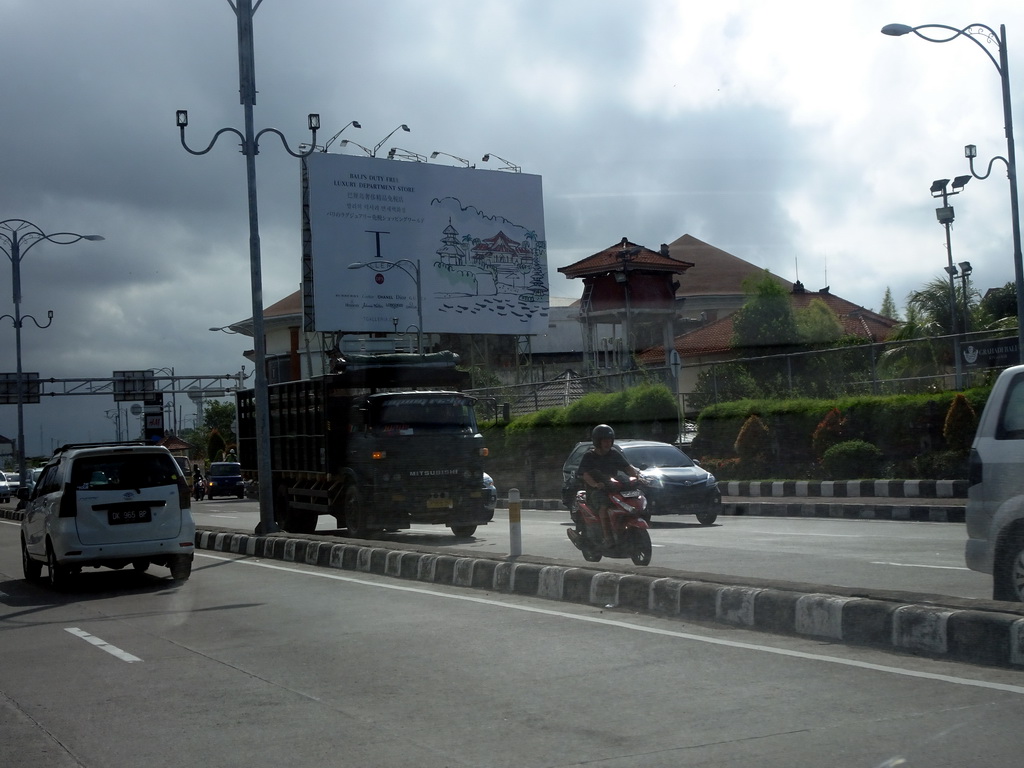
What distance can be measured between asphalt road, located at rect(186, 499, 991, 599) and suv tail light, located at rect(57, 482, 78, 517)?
4666 millimetres

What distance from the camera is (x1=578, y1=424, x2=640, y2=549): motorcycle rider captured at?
41.3ft

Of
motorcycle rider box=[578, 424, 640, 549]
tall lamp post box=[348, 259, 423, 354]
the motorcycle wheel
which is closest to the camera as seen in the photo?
the motorcycle wheel

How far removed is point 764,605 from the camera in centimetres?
835

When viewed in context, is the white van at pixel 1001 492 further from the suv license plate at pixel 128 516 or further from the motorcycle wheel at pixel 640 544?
the suv license plate at pixel 128 516

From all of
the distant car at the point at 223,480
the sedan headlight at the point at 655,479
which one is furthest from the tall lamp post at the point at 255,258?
the distant car at the point at 223,480

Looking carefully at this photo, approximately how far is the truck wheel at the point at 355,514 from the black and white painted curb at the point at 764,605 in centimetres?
444

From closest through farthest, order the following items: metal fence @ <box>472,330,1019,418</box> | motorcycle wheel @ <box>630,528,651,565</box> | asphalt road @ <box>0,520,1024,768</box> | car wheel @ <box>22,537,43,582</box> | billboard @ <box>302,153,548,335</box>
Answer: asphalt road @ <box>0,520,1024,768</box> < motorcycle wheel @ <box>630,528,651,565</box> < car wheel @ <box>22,537,43,582</box> < metal fence @ <box>472,330,1019,418</box> < billboard @ <box>302,153,548,335</box>

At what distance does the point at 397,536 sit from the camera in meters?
19.8

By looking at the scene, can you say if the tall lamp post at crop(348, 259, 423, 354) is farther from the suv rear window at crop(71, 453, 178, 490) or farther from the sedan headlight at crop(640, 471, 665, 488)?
the suv rear window at crop(71, 453, 178, 490)

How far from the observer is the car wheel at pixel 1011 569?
25.1ft

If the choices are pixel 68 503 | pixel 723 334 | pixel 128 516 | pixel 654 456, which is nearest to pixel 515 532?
pixel 128 516

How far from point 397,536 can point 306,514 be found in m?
2.18

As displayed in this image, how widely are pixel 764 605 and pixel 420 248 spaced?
34591mm

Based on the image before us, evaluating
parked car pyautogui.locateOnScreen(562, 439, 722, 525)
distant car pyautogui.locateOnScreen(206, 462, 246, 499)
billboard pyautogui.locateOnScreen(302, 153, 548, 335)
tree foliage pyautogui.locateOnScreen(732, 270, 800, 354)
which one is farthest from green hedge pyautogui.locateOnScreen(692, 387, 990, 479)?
distant car pyautogui.locateOnScreen(206, 462, 246, 499)
